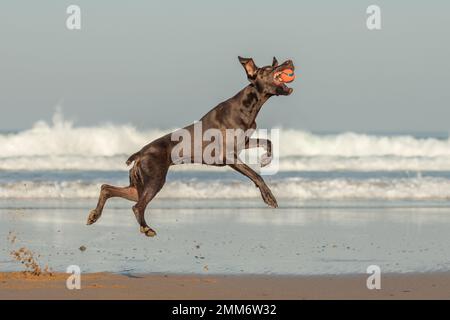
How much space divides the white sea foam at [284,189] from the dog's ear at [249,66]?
1492 cm

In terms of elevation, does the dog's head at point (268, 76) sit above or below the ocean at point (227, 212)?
above

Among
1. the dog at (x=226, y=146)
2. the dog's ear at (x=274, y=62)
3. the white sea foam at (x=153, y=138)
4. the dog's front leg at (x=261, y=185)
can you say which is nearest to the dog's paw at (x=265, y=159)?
the dog at (x=226, y=146)

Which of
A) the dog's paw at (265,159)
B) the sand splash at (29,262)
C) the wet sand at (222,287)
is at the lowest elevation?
the wet sand at (222,287)

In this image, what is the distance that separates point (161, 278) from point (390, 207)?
38.2ft

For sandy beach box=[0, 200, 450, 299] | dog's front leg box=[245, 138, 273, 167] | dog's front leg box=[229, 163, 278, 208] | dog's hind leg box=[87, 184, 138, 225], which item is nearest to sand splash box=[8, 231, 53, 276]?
sandy beach box=[0, 200, 450, 299]

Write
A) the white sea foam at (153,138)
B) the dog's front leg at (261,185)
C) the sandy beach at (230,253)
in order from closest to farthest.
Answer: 1. the dog's front leg at (261,185)
2. the sandy beach at (230,253)
3. the white sea foam at (153,138)

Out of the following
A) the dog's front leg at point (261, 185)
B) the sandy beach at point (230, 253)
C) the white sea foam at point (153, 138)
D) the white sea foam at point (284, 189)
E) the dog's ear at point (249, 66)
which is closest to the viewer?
the dog's ear at point (249, 66)

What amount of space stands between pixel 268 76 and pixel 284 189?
1693cm

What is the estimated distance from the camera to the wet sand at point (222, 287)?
12023mm

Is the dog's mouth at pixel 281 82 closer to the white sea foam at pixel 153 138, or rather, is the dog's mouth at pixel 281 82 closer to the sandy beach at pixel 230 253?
the sandy beach at pixel 230 253

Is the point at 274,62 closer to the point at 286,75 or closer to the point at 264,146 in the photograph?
the point at 286,75

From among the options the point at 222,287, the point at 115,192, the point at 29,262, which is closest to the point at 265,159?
the point at 222,287

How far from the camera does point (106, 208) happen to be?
2253 cm

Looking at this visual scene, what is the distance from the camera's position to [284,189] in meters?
28.6
